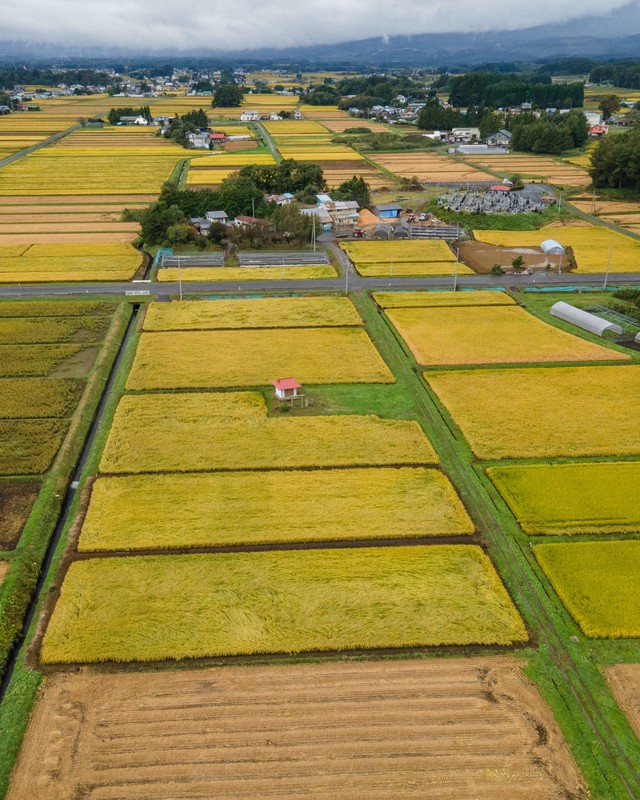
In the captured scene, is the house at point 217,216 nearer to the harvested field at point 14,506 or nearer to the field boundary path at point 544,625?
the field boundary path at point 544,625

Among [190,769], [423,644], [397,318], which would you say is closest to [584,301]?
[397,318]

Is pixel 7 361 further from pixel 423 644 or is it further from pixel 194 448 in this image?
pixel 423 644

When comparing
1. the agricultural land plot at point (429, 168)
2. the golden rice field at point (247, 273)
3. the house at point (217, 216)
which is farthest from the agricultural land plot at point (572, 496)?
the agricultural land plot at point (429, 168)

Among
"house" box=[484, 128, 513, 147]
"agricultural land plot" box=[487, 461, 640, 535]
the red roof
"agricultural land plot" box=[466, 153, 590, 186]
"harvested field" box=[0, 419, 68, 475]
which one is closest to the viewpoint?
"agricultural land plot" box=[487, 461, 640, 535]

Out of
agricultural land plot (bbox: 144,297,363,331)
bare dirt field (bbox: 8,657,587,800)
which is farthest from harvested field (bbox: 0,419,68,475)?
agricultural land plot (bbox: 144,297,363,331)

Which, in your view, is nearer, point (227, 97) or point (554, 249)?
point (554, 249)

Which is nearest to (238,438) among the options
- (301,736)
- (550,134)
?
(301,736)

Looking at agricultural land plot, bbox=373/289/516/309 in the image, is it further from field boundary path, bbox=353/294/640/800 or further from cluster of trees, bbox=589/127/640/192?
cluster of trees, bbox=589/127/640/192

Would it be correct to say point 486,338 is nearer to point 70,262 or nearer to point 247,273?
point 247,273
